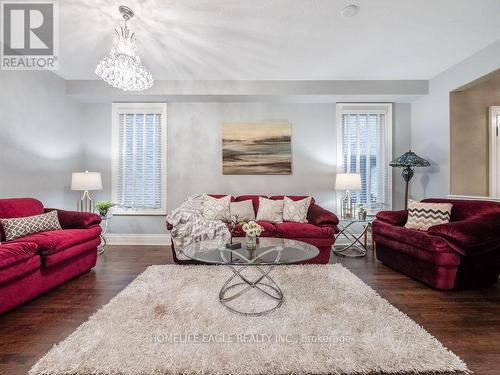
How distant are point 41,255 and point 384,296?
355 cm

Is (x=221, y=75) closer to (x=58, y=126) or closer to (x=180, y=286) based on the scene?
(x=58, y=126)

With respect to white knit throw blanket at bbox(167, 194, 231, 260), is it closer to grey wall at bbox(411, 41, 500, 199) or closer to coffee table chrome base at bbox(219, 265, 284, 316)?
coffee table chrome base at bbox(219, 265, 284, 316)

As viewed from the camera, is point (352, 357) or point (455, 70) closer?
point (352, 357)

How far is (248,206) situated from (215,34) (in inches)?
97.6

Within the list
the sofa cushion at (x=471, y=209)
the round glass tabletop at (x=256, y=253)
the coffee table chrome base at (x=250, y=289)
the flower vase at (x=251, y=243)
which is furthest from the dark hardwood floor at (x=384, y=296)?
the flower vase at (x=251, y=243)

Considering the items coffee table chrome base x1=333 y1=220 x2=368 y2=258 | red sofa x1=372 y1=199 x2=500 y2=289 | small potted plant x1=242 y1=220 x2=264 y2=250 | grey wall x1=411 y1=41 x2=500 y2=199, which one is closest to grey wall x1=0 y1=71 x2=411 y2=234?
grey wall x1=411 y1=41 x2=500 y2=199

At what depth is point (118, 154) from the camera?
15.1 feet

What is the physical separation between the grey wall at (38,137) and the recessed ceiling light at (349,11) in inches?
167

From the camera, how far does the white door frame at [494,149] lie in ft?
12.3

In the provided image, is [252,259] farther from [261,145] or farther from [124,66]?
[261,145]

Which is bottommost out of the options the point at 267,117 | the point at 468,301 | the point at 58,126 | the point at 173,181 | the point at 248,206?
the point at 468,301

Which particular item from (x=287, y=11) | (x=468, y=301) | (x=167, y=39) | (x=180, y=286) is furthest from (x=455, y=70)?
(x=180, y=286)

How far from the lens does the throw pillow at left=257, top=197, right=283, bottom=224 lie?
12.6ft

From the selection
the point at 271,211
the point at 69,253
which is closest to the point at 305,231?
the point at 271,211
